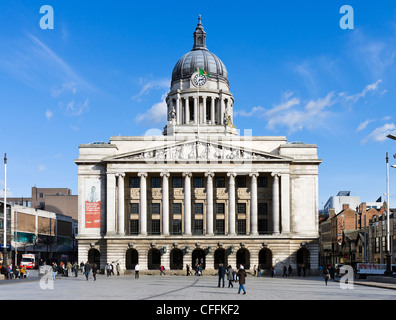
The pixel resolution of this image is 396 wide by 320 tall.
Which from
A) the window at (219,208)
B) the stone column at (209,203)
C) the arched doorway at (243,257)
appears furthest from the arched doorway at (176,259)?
the arched doorway at (243,257)

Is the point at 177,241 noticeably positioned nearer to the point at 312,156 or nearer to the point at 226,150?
the point at 226,150

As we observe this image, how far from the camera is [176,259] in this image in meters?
88.6

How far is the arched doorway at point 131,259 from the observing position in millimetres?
88188

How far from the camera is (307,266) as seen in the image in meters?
88.6

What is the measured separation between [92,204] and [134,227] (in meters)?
6.90

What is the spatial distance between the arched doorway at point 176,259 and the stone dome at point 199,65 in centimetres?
3572

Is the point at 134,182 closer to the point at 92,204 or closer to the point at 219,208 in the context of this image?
the point at 92,204

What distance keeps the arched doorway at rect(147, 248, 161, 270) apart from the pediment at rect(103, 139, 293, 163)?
13232mm

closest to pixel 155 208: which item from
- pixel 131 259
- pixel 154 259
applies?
pixel 154 259

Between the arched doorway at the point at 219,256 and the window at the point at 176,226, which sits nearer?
the arched doorway at the point at 219,256

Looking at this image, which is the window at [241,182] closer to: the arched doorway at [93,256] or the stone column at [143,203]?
the stone column at [143,203]
